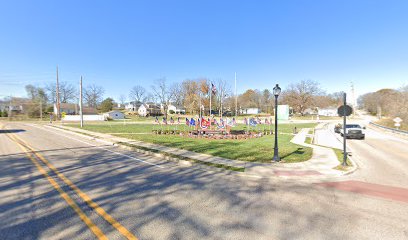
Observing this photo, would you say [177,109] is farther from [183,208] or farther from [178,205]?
[183,208]

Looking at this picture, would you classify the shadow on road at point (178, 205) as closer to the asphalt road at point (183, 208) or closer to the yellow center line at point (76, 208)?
the asphalt road at point (183, 208)

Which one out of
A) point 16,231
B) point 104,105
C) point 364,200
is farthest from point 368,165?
point 104,105

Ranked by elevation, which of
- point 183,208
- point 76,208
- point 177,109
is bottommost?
point 183,208

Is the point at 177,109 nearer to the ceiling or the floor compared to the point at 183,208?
nearer to the ceiling

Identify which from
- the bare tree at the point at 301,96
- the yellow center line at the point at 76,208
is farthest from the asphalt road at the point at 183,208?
the bare tree at the point at 301,96

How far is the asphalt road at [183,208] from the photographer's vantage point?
409 centimetres

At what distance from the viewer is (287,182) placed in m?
7.39

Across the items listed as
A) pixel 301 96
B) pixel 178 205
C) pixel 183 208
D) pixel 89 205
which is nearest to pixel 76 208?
pixel 89 205

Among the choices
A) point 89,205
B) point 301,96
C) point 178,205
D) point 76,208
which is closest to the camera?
point 76,208

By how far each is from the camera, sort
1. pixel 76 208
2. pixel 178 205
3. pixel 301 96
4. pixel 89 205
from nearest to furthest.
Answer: pixel 76 208 < pixel 89 205 < pixel 178 205 < pixel 301 96

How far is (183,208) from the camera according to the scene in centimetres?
515

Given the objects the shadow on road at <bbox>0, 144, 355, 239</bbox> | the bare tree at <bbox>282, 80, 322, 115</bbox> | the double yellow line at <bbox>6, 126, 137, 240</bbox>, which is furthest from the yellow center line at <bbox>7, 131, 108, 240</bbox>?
the bare tree at <bbox>282, 80, 322, 115</bbox>

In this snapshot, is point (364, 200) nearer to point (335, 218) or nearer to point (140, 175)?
point (335, 218)

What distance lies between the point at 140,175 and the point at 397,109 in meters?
45.3
